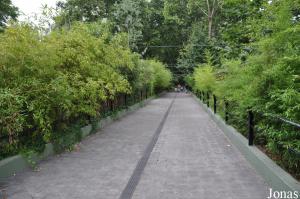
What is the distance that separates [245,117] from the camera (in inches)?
372

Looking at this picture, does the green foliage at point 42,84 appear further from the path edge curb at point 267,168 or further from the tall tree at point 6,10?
the tall tree at point 6,10

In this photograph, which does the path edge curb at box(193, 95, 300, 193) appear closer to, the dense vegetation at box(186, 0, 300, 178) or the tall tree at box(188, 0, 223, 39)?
the dense vegetation at box(186, 0, 300, 178)

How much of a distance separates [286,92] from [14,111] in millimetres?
4251

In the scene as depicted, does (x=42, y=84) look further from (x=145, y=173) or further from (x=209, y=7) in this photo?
(x=209, y=7)

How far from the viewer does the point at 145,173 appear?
687 cm

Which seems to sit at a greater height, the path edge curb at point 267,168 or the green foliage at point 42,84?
the green foliage at point 42,84

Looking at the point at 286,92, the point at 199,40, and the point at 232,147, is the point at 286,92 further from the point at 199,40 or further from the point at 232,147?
the point at 199,40

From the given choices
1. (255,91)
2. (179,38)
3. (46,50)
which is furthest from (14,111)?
(179,38)

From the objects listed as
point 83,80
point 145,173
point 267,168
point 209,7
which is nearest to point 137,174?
point 145,173

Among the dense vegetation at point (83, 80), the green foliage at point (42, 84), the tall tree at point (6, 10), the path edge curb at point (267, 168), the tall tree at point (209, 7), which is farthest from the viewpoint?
the tall tree at point (209, 7)

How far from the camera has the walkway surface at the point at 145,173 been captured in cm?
567

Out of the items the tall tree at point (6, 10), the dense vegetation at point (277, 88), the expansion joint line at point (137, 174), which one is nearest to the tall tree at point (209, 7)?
the tall tree at point (6, 10)

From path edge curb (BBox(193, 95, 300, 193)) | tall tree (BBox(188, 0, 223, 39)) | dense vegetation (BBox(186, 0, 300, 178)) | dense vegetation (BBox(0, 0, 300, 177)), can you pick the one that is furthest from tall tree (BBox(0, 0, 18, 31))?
path edge curb (BBox(193, 95, 300, 193))

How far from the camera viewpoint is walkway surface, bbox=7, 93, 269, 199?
5668 mm
